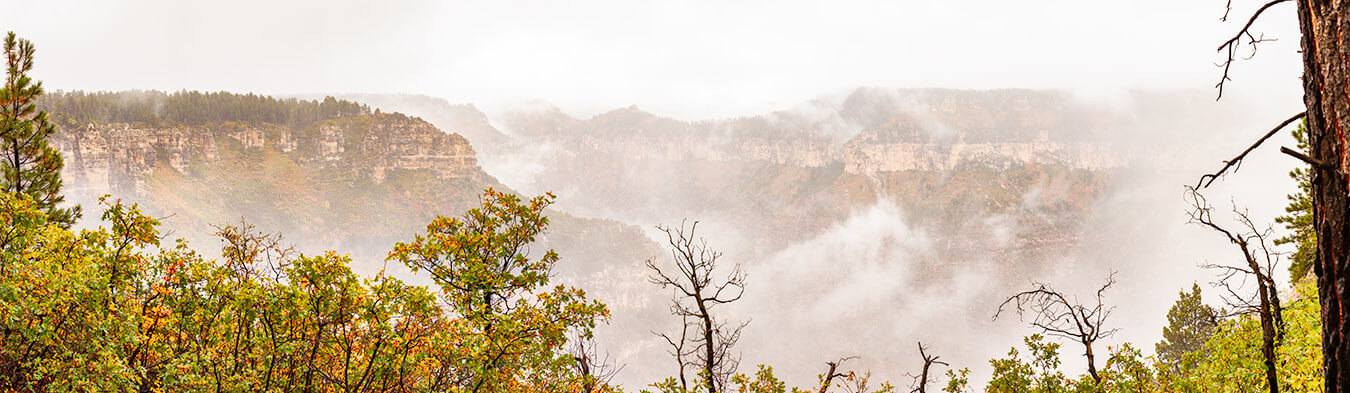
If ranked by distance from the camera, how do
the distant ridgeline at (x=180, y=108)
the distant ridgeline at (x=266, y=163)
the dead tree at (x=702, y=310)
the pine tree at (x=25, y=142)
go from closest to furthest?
the dead tree at (x=702, y=310)
the pine tree at (x=25, y=142)
the distant ridgeline at (x=266, y=163)
the distant ridgeline at (x=180, y=108)

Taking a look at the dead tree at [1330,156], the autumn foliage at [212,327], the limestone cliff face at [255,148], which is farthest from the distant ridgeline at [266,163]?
the dead tree at [1330,156]

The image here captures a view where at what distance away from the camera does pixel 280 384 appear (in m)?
8.48

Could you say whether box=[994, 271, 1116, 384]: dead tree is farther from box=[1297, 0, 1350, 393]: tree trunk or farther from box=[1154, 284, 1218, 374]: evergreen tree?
box=[1154, 284, 1218, 374]: evergreen tree

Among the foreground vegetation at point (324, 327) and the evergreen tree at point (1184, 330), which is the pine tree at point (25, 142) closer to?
the foreground vegetation at point (324, 327)

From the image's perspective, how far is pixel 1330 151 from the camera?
3.64 metres

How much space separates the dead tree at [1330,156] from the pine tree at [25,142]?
2304cm

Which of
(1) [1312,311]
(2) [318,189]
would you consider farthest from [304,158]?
(1) [1312,311]

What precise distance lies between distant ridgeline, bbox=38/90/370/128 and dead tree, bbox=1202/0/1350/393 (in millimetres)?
127916

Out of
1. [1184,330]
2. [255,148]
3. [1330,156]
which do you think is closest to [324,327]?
[1330,156]

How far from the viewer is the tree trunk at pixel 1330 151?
351 centimetres

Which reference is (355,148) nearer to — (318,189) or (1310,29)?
(318,189)

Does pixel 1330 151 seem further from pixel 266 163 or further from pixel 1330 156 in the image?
pixel 266 163

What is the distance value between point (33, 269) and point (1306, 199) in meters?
28.5

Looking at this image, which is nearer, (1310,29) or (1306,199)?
(1310,29)
